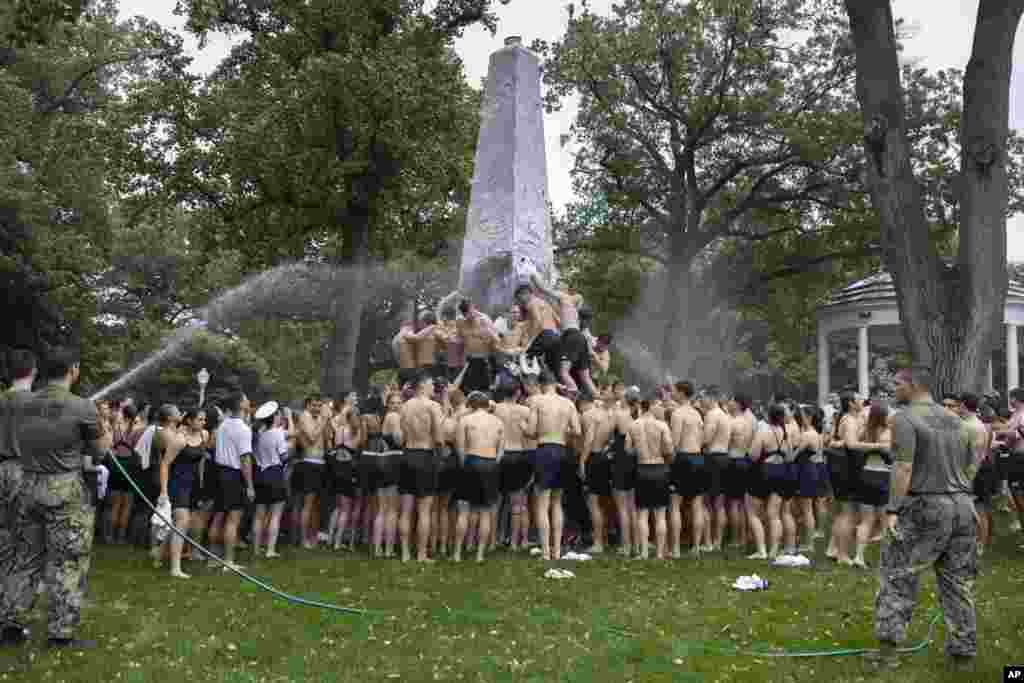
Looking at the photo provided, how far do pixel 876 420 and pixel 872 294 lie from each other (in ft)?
58.3

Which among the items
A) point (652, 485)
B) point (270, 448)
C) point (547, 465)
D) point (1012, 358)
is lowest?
point (652, 485)

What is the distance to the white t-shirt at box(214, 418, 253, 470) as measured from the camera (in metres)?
10.7

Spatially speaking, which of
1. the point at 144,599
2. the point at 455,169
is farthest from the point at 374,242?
the point at 144,599

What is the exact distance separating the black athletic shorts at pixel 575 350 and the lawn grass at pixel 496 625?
532 centimetres

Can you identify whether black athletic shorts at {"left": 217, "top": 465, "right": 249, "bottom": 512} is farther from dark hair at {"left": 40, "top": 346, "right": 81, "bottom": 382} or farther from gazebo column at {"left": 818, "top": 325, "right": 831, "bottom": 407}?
gazebo column at {"left": 818, "top": 325, "right": 831, "bottom": 407}

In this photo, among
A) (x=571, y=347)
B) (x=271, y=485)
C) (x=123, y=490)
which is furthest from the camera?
(x=571, y=347)

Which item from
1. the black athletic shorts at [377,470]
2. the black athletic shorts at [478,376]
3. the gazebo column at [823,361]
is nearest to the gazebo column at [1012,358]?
the gazebo column at [823,361]

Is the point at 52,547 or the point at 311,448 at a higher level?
the point at 311,448

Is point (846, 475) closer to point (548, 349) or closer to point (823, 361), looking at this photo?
point (548, 349)

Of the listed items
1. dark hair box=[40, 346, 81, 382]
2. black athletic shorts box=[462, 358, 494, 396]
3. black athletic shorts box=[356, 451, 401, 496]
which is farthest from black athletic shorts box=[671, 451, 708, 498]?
dark hair box=[40, 346, 81, 382]

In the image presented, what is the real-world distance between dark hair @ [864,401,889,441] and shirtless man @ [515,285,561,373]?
5.94m

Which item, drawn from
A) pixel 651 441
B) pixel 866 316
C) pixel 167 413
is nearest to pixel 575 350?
pixel 651 441

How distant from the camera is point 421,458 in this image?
438 inches

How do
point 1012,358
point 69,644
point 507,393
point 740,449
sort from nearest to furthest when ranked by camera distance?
point 69,644
point 507,393
point 740,449
point 1012,358
